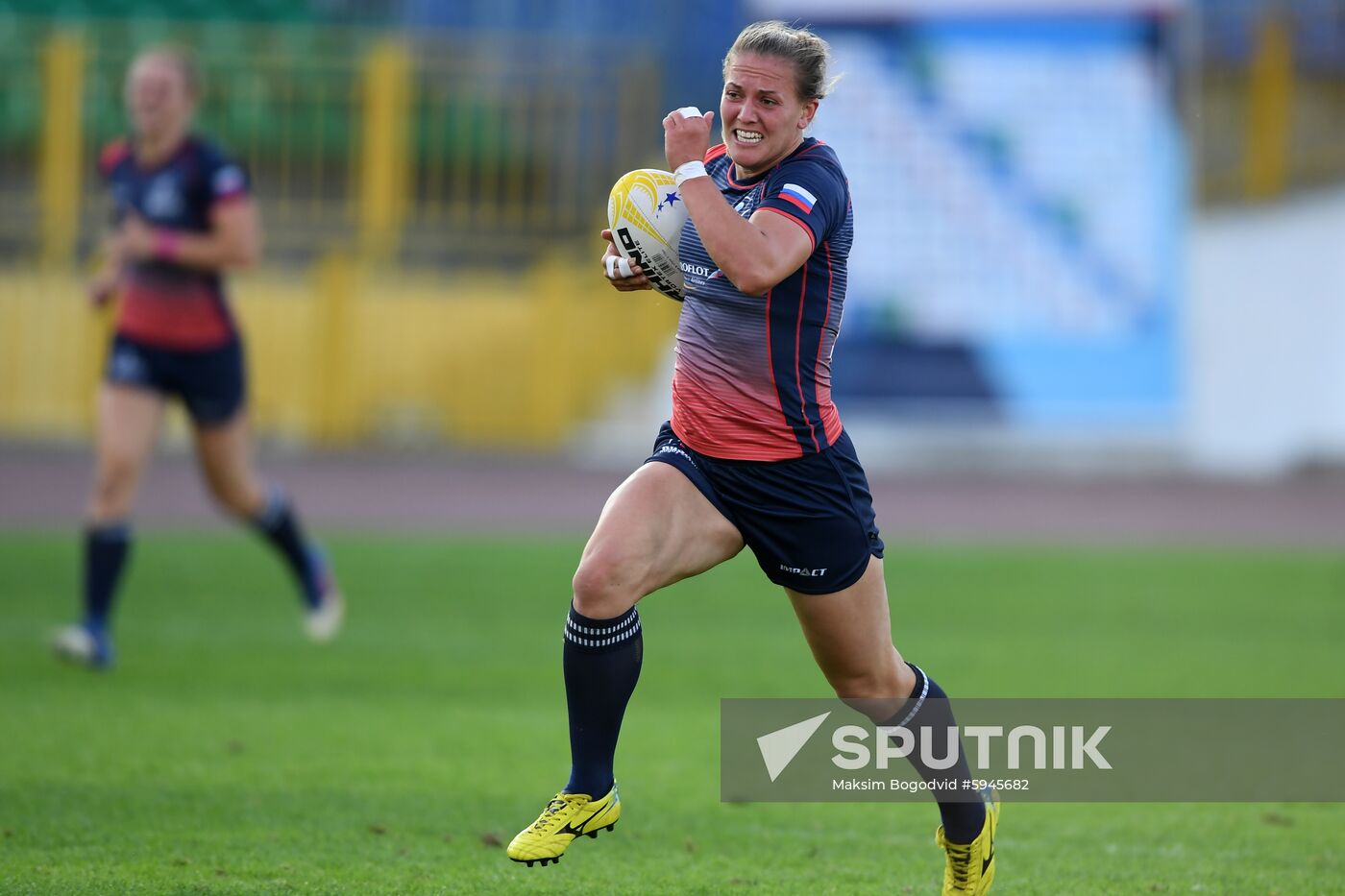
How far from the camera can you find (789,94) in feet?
15.7

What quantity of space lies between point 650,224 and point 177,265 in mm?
4610

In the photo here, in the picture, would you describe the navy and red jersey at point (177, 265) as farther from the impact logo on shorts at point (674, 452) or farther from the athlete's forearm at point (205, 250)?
the impact logo on shorts at point (674, 452)

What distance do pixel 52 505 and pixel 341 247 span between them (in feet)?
30.7

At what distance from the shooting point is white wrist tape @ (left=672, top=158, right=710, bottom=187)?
4617 mm

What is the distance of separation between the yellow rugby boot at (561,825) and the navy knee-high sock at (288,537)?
203 inches

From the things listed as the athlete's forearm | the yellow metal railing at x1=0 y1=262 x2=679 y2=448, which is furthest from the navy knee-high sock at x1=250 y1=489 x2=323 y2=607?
the yellow metal railing at x1=0 y1=262 x2=679 y2=448

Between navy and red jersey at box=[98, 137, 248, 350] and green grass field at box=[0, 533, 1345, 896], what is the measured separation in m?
1.71

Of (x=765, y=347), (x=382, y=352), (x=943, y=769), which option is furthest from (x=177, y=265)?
(x=382, y=352)

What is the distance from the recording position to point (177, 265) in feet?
29.1

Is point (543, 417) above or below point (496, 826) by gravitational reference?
below

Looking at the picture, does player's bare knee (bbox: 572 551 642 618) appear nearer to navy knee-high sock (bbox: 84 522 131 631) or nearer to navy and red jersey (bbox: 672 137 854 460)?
navy and red jersey (bbox: 672 137 854 460)

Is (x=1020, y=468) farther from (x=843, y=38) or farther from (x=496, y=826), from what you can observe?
(x=496, y=826)

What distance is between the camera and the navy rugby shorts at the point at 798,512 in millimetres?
4730

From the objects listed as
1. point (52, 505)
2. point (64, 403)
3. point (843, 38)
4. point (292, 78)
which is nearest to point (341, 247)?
point (292, 78)
